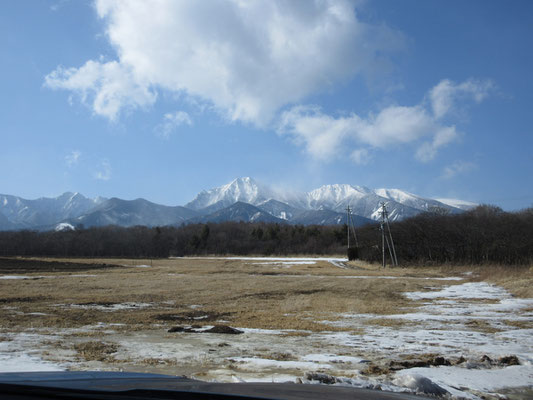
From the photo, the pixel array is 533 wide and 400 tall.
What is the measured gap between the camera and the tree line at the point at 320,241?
56.4 meters

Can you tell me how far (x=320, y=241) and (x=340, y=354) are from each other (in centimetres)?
10904

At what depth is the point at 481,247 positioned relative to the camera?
57969mm

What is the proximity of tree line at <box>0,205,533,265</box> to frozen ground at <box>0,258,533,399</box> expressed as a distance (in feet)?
142

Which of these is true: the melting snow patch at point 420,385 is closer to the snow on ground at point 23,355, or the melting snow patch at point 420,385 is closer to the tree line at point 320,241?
the snow on ground at point 23,355

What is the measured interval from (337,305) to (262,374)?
35.0 feet

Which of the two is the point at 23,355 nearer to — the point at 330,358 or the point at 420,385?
the point at 330,358

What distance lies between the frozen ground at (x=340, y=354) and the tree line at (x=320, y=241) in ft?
142

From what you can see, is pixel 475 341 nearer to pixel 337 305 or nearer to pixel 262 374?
pixel 262 374

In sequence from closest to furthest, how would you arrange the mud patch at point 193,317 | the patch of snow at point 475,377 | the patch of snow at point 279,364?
the patch of snow at point 475,377 < the patch of snow at point 279,364 < the mud patch at point 193,317

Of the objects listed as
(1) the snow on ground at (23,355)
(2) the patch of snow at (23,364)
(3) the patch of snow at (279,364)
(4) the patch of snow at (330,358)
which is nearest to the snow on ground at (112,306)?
(1) the snow on ground at (23,355)

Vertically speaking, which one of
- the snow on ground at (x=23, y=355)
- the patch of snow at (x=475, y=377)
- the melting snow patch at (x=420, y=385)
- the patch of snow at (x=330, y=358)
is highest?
the melting snow patch at (x=420, y=385)

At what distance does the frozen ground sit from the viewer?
5.63 meters

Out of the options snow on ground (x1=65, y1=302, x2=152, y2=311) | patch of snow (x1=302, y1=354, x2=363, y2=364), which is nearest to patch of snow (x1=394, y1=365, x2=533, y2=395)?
patch of snow (x1=302, y1=354, x2=363, y2=364)

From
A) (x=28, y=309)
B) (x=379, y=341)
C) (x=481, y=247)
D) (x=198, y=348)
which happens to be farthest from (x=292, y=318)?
(x=481, y=247)
